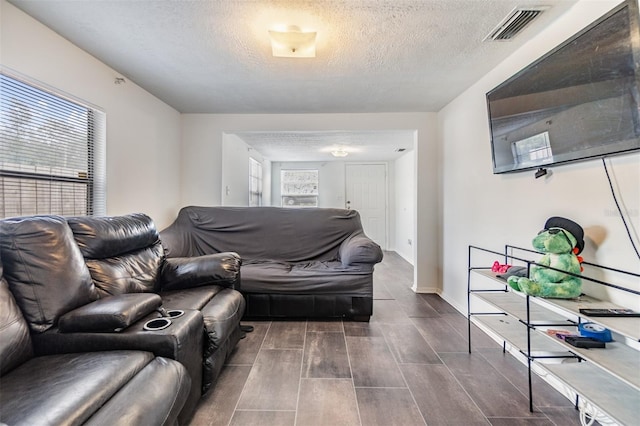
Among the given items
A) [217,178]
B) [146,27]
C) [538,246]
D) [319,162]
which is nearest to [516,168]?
[538,246]

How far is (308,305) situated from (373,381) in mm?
999

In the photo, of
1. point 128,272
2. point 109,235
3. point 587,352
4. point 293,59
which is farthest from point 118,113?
point 587,352

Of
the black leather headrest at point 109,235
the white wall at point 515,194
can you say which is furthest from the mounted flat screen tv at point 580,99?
the black leather headrest at point 109,235

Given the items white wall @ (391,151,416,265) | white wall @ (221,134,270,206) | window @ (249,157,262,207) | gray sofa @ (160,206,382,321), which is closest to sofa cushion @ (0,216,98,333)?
gray sofa @ (160,206,382,321)

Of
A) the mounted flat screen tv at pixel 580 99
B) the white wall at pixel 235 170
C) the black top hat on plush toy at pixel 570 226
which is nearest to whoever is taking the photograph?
the mounted flat screen tv at pixel 580 99

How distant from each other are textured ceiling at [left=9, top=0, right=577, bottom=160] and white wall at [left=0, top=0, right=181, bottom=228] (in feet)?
0.35

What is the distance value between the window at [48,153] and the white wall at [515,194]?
10.8 ft

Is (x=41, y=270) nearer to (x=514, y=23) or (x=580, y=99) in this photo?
(x=580, y=99)

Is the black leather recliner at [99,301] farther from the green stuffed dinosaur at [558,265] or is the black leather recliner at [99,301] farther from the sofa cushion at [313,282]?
the green stuffed dinosaur at [558,265]

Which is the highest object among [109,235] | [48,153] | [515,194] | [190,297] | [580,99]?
[580,99]

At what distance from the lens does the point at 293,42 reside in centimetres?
179

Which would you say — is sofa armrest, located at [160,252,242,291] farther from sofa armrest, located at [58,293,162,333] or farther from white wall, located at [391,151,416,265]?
white wall, located at [391,151,416,265]

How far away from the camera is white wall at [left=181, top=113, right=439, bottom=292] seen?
3.46 meters

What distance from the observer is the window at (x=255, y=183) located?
5348mm
